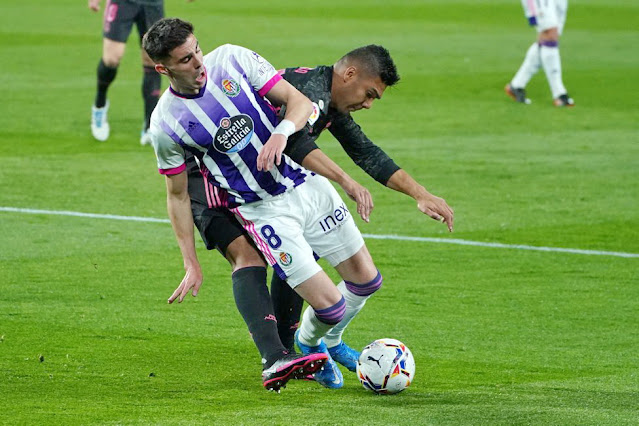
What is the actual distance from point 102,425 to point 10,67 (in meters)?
12.7

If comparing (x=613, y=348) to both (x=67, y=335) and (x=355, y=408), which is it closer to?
(x=355, y=408)

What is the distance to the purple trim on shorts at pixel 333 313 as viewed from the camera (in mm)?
5184

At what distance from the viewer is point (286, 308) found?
581 centimetres

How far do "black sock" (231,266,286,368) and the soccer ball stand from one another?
1.62 feet

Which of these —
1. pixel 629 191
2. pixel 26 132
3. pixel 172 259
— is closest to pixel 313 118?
pixel 172 259

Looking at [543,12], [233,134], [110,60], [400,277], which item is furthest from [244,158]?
[543,12]

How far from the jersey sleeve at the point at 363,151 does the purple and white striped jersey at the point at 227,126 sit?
0.43 meters

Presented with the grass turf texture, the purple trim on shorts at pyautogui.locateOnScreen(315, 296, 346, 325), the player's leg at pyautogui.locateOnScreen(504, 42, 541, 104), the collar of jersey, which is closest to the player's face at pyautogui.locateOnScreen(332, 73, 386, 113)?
the collar of jersey

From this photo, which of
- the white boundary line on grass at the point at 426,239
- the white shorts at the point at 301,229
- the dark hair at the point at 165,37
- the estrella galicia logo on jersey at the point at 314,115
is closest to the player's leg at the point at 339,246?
the white shorts at the point at 301,229

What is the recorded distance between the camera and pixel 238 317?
6613 mm

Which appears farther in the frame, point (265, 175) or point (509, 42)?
point (509, 42)

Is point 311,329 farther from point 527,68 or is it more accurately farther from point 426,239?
point 527,68

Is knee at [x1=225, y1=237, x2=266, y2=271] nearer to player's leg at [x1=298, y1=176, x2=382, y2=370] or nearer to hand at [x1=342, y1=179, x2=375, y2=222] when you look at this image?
player's leg at [x1=298, y1=176, x2=382, y2=370]

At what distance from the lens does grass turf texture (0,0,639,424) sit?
16.9 ft
